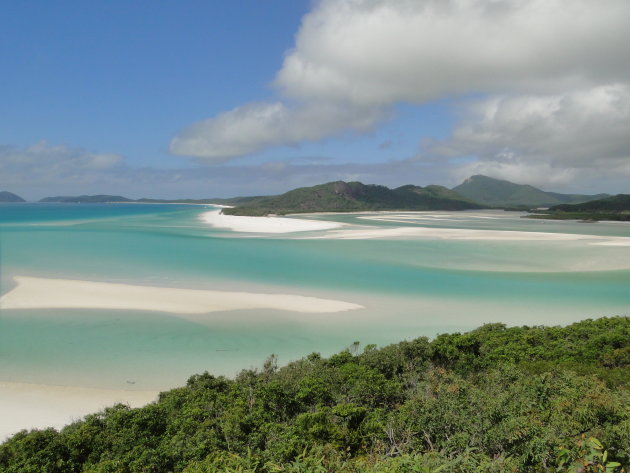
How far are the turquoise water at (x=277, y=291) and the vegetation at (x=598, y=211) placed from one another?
69.9 m

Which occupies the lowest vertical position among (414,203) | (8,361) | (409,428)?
(8,361)

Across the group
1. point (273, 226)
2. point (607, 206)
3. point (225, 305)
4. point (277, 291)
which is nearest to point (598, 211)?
point (607, 206)

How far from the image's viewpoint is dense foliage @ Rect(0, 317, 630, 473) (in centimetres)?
541

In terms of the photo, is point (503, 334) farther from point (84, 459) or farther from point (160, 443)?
point (84, 459)

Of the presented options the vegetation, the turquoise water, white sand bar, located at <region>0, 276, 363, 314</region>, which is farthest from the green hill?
white sand bar, located at <region>0, 276, 363, 314</region>

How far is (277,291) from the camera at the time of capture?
22344 millimetres

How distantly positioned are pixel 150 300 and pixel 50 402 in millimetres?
10035

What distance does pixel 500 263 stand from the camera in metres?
32.2

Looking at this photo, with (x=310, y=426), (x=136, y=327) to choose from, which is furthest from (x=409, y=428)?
(x=136, y=327)

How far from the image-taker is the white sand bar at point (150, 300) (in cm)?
1902

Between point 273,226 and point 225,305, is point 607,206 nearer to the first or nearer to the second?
point 273,226

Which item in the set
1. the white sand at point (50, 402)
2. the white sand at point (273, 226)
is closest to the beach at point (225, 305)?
the white sand at point (50, 402)

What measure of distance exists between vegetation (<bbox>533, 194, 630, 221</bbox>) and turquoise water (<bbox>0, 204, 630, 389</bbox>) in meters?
69.9

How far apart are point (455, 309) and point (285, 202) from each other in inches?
6065
